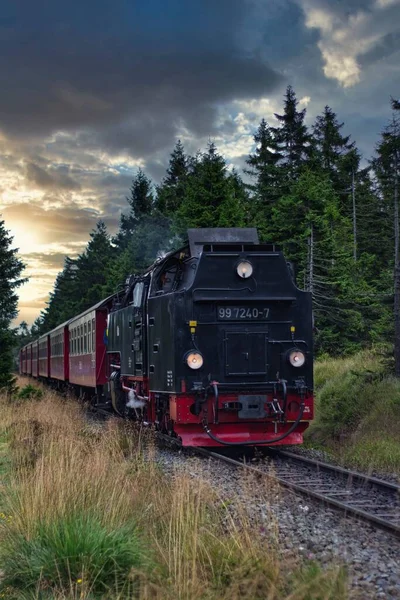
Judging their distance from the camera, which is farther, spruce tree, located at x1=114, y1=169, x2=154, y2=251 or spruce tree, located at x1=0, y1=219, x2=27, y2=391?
spruce tree, located at x1=114, y1=169, x2=154, y2=251

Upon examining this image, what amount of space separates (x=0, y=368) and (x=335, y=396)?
14994 millimetres

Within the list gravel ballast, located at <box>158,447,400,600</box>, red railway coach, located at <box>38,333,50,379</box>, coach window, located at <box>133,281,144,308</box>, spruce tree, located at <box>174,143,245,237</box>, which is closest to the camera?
gravel ballast, located at <box>158,447,400,600</box>

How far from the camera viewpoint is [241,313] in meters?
10.8

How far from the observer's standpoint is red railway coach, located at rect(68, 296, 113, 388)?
64.3 feet

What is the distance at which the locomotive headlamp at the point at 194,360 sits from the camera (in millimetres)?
10383

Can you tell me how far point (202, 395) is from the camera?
1046cm

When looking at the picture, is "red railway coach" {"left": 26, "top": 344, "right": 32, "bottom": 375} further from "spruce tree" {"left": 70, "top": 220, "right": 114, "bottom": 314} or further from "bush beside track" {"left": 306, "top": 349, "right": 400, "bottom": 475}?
"bush beside track" {"left": 306, "top": 349, "right": 400, "bottom": 475}

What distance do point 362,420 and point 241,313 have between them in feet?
12.0

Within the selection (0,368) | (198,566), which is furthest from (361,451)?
(0,368)

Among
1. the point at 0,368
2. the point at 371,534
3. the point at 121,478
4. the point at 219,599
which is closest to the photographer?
the point at 219,599

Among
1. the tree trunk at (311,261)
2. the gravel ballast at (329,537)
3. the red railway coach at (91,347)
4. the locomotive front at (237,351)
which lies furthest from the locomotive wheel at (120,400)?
the tree trunk at (311,261)

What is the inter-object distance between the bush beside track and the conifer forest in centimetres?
105

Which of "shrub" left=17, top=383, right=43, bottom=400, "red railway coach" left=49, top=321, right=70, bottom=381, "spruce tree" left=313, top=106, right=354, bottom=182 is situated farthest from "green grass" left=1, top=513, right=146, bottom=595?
"spruce tree" left=313, top=106, right=354, bottom=182

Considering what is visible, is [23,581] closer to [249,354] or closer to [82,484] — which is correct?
[82,484]
